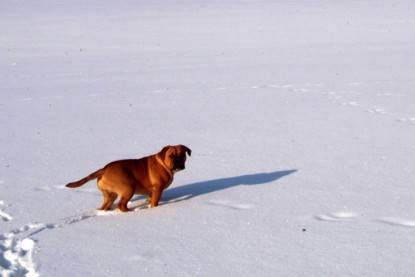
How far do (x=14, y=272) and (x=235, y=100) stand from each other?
246 inches

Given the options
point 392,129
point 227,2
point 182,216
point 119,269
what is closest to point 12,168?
point 182,216

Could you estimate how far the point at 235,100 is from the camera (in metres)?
9.88

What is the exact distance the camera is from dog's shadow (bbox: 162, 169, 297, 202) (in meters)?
5.55

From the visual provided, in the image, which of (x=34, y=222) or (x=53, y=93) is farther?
(x=53, y=93)

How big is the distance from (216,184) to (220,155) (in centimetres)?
102

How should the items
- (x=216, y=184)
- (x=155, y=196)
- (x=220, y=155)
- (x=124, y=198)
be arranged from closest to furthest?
(x=124, y=198)
(x=155, y=196)
(x=216, y=184)
(x=220, y=155)

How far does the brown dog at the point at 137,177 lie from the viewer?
5.11 m

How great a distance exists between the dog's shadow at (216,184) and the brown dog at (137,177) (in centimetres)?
29

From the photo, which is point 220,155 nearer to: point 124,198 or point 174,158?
point 174,158

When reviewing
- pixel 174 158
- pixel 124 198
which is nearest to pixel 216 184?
pixel 174 158

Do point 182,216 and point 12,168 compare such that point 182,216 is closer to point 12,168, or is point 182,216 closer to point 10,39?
point 12,168

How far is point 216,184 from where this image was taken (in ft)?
19.0

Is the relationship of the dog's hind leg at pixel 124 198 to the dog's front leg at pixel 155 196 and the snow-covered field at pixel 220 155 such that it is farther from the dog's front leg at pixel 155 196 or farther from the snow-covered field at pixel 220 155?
the dog's front leg at pixel 155 196

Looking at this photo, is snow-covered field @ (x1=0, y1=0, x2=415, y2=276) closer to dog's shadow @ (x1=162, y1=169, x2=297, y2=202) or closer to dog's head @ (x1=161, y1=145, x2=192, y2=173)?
dog's shadow @ (x1=162, y1=169, x2=297, y2=202)
